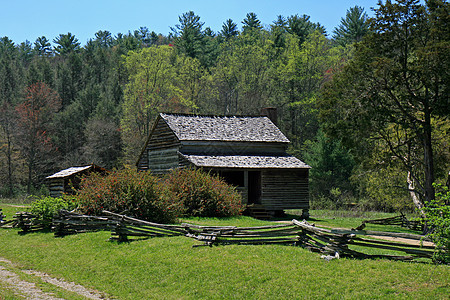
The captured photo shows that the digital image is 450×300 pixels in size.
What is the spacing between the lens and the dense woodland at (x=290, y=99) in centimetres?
2397

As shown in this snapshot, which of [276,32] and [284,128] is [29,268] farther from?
[276,32]

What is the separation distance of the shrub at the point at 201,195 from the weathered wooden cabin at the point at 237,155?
4.07 metres

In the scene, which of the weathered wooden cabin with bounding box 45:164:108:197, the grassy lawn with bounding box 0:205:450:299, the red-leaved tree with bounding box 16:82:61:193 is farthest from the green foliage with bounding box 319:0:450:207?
the red-leaved tree with bounding box 16:82:61:193

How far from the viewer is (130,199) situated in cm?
1869

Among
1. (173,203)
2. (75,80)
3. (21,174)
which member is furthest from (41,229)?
(75,80)

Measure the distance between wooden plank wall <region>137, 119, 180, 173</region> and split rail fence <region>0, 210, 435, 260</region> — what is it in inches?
474

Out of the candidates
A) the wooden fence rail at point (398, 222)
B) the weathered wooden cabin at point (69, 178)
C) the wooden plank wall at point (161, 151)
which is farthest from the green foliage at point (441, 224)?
the weathered wooden cabin at point (69, 178)

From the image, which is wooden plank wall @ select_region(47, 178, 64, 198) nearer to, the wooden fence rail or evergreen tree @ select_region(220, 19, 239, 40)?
the wooden fence rail

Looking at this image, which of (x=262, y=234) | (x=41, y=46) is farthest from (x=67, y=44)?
(x=262, y=234)

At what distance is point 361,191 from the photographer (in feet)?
144

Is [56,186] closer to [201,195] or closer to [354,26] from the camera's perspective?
[201,195]

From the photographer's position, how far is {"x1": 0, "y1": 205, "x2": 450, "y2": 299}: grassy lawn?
9.34 meters

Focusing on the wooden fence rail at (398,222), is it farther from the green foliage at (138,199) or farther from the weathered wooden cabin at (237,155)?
the green foliage at (138,199)

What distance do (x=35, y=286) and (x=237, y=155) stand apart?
19506 mm
